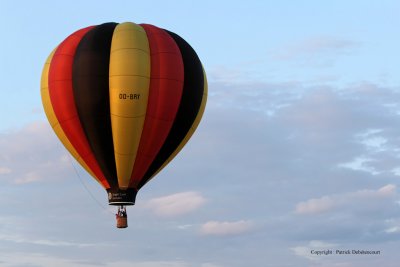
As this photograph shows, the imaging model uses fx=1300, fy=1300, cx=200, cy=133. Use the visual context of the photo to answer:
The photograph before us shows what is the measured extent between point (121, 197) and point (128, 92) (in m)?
5.76

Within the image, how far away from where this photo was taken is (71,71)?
7000cm

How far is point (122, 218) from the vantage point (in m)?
70.4

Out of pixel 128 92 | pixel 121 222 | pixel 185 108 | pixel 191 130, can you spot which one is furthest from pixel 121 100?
pixel 121 222

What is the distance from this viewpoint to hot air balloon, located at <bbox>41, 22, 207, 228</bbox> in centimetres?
6931

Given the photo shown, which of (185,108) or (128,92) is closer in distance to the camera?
(128,92)

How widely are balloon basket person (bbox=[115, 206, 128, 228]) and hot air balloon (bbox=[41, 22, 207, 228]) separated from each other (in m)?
0.05

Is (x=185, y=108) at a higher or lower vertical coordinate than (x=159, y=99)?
lower

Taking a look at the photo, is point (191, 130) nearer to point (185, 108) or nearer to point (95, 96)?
point (185, 108)

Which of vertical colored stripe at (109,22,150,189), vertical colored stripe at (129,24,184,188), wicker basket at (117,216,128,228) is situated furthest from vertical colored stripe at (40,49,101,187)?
vertical colored stripe at (129,24,184,188)

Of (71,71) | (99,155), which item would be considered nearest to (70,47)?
(71,71)

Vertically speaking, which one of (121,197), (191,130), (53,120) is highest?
(53,120)

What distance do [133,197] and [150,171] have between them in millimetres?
1772

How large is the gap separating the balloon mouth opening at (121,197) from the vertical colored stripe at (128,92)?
151 centimetres

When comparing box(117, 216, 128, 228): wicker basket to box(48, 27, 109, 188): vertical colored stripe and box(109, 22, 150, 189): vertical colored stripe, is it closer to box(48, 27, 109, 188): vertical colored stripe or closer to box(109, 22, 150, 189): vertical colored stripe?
box(48, 27, 109, 188): vertical colored stripe
